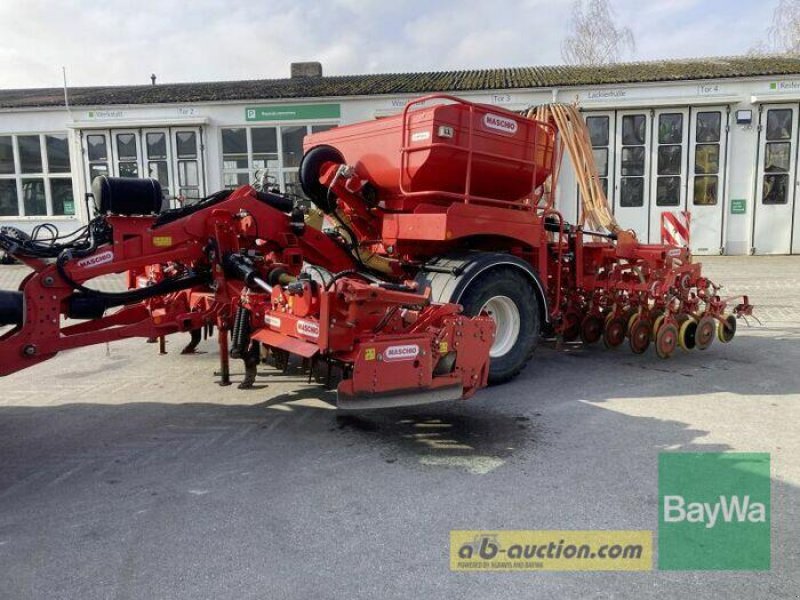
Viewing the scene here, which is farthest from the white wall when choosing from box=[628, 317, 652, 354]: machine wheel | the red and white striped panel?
box=[628, 317, 652, 354]: machine wheel

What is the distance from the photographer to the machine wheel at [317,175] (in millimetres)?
6113

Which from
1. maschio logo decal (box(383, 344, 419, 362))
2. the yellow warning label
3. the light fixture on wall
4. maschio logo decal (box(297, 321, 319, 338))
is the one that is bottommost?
Answer: maschio logo decal (box(383, 344, 419, 362))

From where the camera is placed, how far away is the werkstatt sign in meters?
18.2

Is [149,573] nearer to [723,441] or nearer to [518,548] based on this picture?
[518,548]

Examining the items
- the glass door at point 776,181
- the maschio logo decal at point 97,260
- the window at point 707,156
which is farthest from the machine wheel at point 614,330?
the glass door at point 776,181

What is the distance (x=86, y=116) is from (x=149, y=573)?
18.9 metres

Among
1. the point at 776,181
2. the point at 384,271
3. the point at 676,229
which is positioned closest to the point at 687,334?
the point at 676,229

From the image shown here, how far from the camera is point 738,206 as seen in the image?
17453 millimetres

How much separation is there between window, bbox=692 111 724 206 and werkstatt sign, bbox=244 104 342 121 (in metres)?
9.68

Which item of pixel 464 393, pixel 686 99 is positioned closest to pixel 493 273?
pixel 464 393

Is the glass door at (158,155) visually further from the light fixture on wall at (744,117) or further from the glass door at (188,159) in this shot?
the light fixture on wall at (744,117)

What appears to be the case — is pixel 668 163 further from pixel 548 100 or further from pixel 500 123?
pixel 500 123

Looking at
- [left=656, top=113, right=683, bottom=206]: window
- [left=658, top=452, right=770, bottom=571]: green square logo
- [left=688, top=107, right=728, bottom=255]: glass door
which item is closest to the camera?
[left=658, top=452, right=770, bottom=571]: green square logo

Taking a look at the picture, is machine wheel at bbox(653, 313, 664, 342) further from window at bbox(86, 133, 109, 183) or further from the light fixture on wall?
window at bbox(86, 133, 109, 183)
